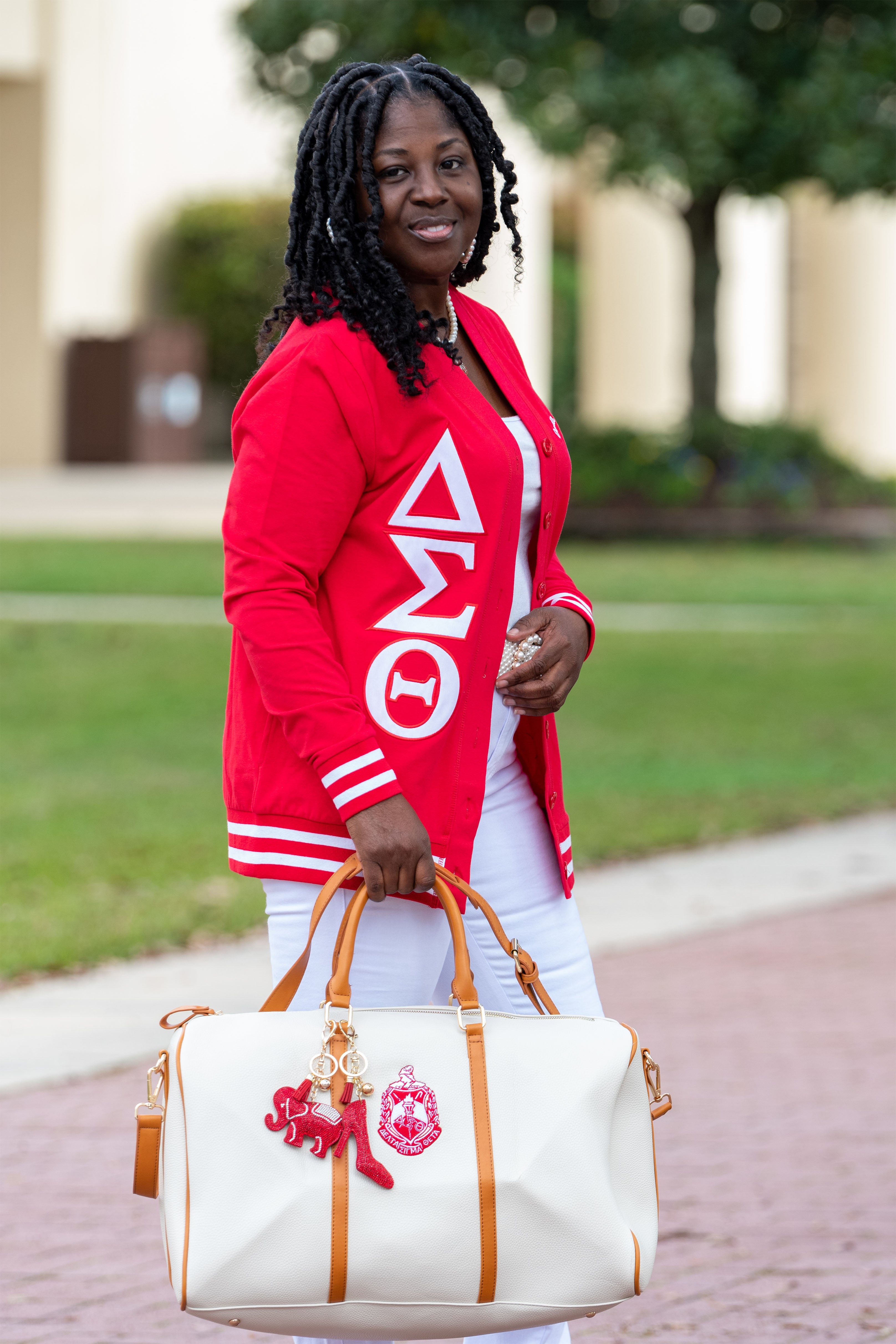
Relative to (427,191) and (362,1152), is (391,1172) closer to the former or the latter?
(362,1152)

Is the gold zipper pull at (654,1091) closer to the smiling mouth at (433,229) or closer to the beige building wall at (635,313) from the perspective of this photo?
the smiling mouth at (433,229)

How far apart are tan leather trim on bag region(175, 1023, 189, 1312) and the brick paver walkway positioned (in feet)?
4.35

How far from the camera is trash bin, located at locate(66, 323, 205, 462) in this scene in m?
30.1

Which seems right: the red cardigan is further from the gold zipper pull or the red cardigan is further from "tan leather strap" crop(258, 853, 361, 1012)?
the gold zipper pull

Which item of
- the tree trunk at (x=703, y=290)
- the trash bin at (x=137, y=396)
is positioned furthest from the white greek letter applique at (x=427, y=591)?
the trash bin at (x=137, y=396)

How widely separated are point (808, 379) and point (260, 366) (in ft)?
103

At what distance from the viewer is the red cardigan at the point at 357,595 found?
96.3 inches

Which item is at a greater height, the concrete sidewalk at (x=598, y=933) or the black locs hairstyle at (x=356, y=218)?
the black locs hairstyle at (x=356, y=218)

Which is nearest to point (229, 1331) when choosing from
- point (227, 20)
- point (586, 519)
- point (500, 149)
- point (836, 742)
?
point (500, 149)

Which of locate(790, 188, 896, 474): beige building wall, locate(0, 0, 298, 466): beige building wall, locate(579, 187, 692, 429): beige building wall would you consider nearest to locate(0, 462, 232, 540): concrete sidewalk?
locate(0, 0, 298, 466): beige building wall

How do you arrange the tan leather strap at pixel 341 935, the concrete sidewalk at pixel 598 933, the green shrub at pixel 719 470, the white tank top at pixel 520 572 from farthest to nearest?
the green shrub at pixel 719 470, the concrete sidewalk at pixel 598 933, the white tank top at pixel 520 572, the tan leather strap at pixel 341 935

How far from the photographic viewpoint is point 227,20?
20.8 m

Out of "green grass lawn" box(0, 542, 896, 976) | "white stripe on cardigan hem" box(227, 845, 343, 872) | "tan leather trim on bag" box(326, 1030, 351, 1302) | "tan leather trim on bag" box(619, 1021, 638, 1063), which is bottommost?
"green grass lawn" box(0, 542, 896, 976)

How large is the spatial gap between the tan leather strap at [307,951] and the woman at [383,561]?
32 millimetres
